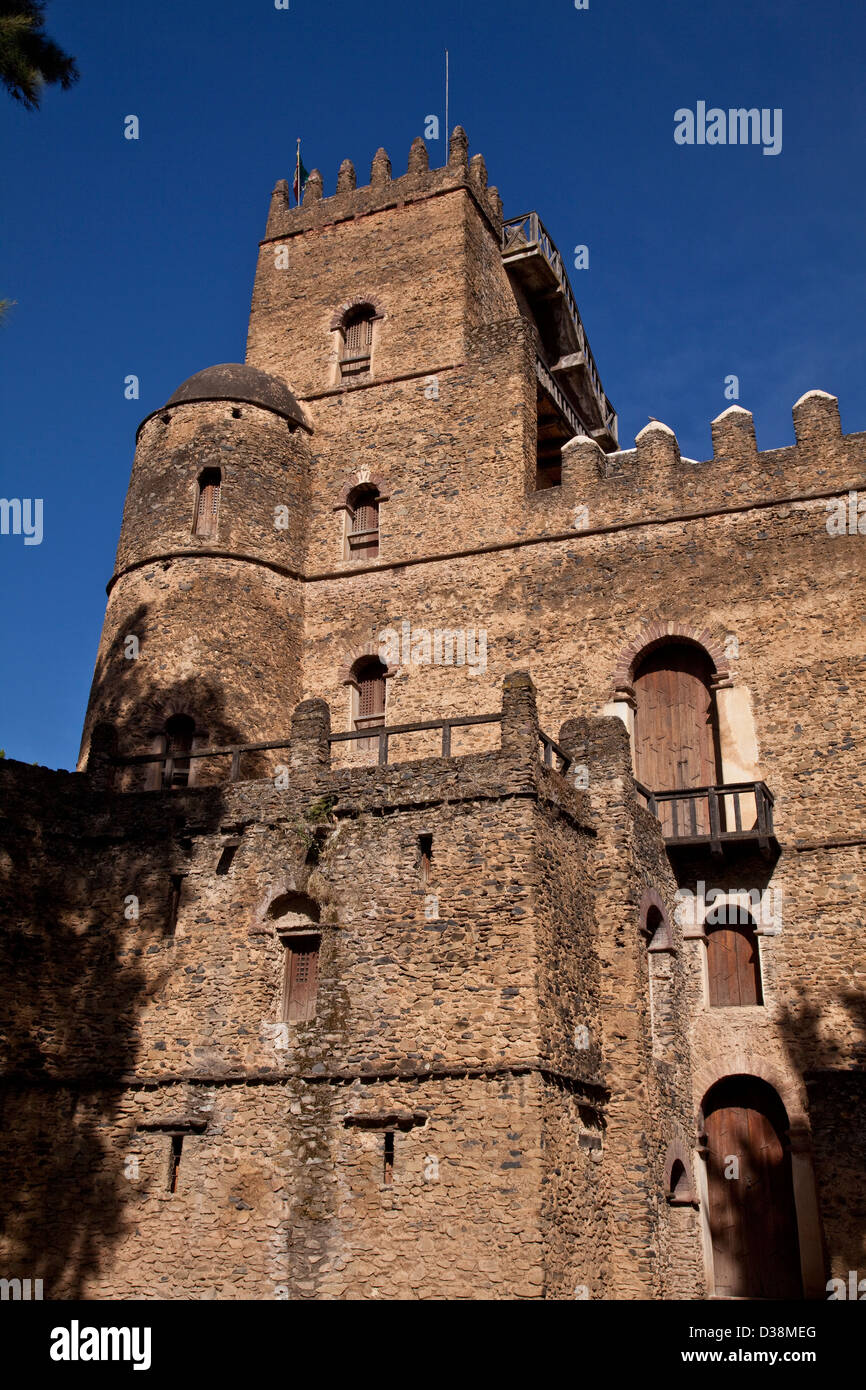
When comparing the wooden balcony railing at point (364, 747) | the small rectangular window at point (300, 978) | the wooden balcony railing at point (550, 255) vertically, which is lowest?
the small rectangular window at point (300, 978)

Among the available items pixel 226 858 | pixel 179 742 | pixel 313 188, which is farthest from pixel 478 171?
pixel 226 858

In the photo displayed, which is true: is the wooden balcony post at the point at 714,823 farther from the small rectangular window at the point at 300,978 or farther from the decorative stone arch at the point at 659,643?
the small rectangular window at the point at 300,978

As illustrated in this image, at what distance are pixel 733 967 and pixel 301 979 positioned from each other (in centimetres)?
659

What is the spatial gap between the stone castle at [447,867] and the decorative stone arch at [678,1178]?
0.07m

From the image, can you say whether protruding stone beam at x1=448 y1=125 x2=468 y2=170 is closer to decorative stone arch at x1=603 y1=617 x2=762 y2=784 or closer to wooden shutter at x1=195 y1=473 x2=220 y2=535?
wooden shutter at x1=195 y1=473 x2=220 y2=535

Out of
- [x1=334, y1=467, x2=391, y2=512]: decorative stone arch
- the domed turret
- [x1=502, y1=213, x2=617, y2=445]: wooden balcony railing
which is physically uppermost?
[x1=502, y1=213, x2=617, y2=445]: wooden balcony railing

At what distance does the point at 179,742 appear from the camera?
831 inches

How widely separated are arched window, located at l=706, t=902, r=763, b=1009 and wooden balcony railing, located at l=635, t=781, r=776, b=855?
1102mm

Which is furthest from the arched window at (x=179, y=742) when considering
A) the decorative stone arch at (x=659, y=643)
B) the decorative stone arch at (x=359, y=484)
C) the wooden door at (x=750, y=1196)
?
the wooden door at (x=750, y=1196)

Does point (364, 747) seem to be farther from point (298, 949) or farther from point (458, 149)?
point (458, 149)

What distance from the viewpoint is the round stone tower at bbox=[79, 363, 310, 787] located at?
A: 831 inches

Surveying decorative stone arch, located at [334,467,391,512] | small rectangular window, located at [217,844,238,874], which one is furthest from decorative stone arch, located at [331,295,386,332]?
small rectangular window, located at [217,844,238,874]

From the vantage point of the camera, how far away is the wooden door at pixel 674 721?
20.2 meters

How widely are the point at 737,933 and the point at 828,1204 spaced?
433 centimetres
